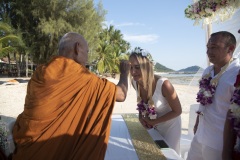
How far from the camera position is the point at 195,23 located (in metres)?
4.09

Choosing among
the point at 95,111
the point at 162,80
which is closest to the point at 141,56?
the point at 162,80

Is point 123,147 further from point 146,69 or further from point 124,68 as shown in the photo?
point 146,69

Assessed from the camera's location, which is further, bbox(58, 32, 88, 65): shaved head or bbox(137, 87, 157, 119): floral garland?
bbox(137, 87, 157, 119): floral garland

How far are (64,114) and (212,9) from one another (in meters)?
2.71

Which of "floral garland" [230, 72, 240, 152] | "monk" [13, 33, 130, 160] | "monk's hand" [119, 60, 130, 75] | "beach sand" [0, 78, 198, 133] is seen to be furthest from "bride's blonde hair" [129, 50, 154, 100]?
"beach sand" [0, 78, 198, 133]

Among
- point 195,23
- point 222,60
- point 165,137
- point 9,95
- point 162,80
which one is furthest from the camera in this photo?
point 9,95

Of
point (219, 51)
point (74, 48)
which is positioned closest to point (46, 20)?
point (74, 48)

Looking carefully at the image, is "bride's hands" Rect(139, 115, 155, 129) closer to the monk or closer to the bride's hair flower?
the bride's hair flower

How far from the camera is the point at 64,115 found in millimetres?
1939

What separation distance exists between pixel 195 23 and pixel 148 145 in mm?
2552

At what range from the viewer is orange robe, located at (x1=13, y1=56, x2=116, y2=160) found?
191 centimetres

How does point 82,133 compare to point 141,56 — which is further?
point 141,56

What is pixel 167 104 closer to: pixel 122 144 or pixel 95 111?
pixel 122 144

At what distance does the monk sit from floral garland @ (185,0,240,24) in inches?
85.8
